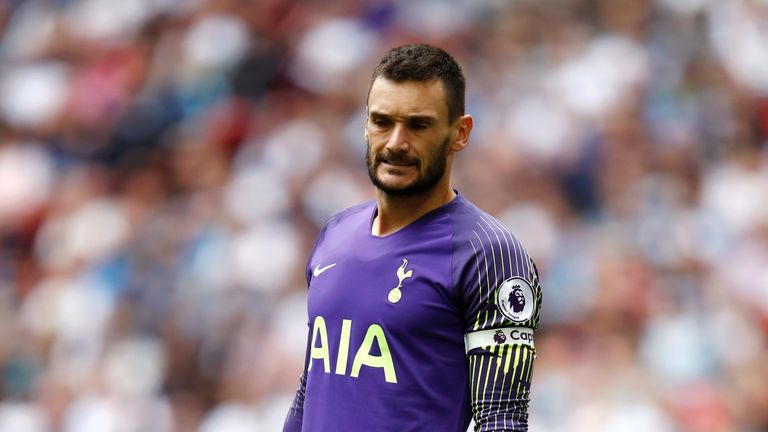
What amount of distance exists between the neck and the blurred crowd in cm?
376

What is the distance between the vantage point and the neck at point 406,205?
283cm

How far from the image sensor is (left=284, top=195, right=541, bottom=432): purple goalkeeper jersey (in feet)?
8.61

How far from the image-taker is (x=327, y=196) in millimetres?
7738

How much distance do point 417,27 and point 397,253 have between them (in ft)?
18.9

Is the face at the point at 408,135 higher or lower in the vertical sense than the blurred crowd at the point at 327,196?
lower

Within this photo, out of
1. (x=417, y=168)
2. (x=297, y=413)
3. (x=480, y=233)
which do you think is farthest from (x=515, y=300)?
(x=297, y=413)

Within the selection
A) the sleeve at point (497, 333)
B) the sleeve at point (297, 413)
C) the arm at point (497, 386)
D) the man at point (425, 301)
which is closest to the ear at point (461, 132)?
the man at point (425, 301)

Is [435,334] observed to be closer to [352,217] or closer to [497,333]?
[497,333]

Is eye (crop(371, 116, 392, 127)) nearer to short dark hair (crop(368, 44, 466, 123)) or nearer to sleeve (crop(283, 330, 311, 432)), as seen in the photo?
short dark hair (crop(368, 44, 466, 123))

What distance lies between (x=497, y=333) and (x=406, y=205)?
16.6 inches

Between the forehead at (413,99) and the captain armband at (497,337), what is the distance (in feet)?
1.69

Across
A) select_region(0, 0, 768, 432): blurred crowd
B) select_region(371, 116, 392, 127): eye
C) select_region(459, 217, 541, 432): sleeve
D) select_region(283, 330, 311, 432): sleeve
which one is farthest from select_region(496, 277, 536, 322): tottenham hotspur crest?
select_region(0, 0, 768, 432): blurred crowd

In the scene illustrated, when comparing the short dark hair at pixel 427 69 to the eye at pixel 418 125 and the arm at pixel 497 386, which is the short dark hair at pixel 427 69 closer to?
the eye at pixel 418 125

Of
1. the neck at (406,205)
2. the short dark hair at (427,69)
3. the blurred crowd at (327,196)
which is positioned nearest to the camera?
the short dark hair at (427,69)
